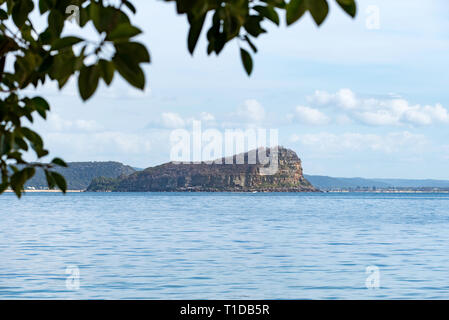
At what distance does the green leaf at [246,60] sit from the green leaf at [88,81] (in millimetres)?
634

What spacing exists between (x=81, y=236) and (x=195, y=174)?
126792 mm

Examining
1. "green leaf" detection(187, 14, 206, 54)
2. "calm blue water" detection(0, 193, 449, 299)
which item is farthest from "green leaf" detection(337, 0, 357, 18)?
"calm blue water" detection(0, 193, 449, 299)

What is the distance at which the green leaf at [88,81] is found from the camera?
1622mm

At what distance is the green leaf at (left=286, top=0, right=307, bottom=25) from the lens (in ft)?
5.28

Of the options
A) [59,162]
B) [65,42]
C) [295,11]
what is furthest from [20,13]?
[295,11]

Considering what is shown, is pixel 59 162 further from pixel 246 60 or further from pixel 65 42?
pixel 246 60

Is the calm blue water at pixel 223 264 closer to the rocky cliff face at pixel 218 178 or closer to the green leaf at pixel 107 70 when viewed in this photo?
the green leaf at pixel 107 70

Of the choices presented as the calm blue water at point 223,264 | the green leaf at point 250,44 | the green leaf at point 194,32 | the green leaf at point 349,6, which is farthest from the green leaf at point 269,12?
the calm blue water at point 223,264

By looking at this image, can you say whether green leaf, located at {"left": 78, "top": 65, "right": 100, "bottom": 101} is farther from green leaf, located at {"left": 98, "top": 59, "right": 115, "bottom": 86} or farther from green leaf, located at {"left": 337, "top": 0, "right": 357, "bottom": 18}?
green leaf, located at {"left": 337, "top": 0, "right": 357, "bottom": 18}

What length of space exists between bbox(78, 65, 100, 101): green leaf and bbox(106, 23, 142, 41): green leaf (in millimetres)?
107

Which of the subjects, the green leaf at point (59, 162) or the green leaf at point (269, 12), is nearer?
the green leaf at point (59, 162)

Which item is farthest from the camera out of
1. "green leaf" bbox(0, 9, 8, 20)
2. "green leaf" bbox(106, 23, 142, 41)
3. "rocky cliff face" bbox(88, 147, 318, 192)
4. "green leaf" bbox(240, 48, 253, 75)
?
"rocky cliff face" bbox(88, 147, 318, 192)
